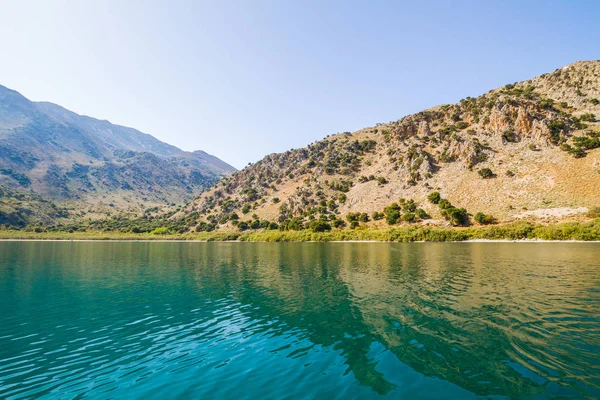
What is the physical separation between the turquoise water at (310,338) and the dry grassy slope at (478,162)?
87.4 metres

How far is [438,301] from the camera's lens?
77.5 ft

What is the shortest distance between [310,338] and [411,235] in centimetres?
8882

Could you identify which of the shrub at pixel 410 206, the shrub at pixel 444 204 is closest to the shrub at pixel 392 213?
the shrub at pixel 410 206

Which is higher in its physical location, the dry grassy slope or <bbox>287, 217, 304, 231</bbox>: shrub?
the dry grassy slope

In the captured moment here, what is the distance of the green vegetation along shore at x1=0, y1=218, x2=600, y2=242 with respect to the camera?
249 feet

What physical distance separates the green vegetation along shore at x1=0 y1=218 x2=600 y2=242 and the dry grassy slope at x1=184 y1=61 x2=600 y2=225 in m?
15.0

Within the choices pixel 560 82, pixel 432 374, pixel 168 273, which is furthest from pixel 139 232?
pixel 560 82

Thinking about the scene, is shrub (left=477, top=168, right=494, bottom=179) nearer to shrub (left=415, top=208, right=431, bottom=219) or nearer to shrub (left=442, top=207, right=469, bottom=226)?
shrub (left=442, top=207, right=469, bottom=226)

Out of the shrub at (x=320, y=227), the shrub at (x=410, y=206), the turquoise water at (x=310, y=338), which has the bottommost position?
the turquoise water at (x=310, y=338)

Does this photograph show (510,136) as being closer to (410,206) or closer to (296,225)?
(410,206)

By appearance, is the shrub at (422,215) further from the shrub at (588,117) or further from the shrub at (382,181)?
the shrub at (588,117)

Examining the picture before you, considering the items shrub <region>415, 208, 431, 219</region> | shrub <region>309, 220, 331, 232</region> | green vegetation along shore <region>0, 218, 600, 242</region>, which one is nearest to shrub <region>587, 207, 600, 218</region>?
green vegetation along shore <region>0, 218, 600, 242</region>

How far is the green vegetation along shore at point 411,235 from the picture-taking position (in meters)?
75.9

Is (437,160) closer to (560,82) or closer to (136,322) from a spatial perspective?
(560,82)
